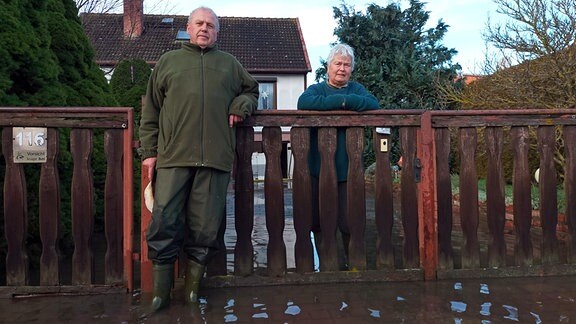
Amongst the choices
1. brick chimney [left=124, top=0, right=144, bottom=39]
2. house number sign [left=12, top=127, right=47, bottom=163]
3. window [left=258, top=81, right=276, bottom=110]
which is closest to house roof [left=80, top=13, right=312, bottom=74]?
brick chimney [left=124, top=0, right=144, bottom=39]

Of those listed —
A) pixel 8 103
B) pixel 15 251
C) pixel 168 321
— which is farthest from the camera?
pixel 8 103

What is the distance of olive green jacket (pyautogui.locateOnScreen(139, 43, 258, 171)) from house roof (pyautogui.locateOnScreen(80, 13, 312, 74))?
57.2 feet

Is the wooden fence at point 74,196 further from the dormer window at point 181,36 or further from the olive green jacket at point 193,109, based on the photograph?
the dormer window at point 181,36

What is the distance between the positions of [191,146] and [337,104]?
1.14 meters

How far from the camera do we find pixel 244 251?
3.47 m

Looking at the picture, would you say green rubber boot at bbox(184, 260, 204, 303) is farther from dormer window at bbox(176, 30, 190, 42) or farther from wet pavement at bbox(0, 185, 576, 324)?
dormer window at bbox(176, 30, 190, 42)

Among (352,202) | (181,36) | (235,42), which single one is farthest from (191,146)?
(235,42)

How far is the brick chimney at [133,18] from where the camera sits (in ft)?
68.2

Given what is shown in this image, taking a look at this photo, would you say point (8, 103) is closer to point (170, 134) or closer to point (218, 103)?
point (170, 134)

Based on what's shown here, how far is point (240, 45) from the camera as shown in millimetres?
22000

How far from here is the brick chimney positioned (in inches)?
819

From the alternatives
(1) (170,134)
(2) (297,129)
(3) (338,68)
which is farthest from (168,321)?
(3) (338,68)

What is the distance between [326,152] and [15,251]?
2295 millimetres

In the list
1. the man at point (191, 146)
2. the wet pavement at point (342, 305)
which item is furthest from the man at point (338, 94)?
the man at point (191, 146)
